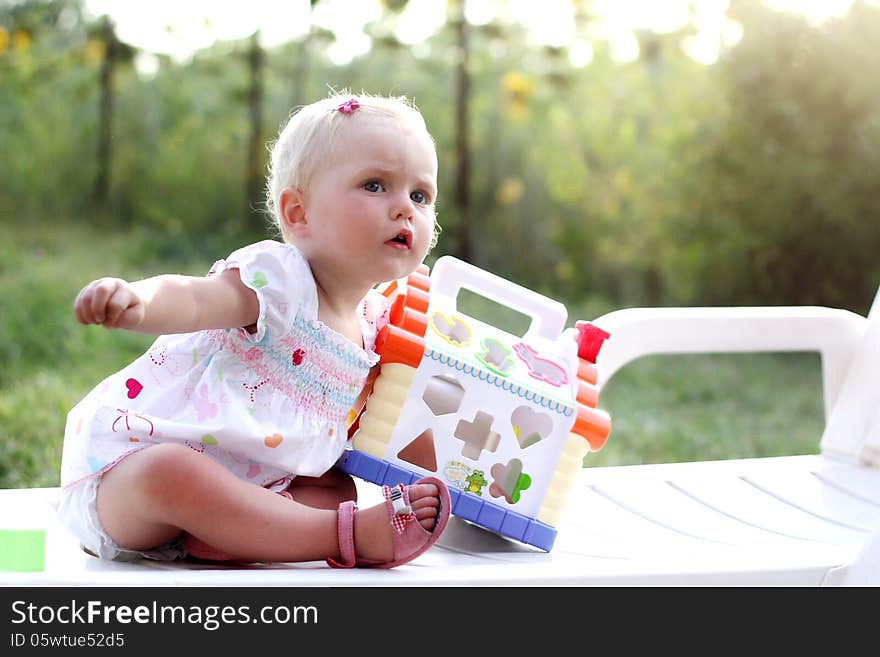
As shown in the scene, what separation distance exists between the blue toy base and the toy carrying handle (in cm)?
23

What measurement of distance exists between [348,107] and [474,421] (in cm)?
34

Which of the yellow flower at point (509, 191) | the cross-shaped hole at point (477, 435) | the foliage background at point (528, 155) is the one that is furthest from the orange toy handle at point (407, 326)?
the yellow flower at point (509, 191)

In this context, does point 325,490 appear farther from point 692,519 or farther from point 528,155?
point 528,155

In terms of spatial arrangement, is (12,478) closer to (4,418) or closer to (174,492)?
(4,418)

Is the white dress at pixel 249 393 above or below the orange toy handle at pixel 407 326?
below

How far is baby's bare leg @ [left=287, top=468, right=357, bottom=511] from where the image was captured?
1.14 metres

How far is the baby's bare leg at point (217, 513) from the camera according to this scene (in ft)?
3.28

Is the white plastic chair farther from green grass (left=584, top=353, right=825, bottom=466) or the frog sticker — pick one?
green grass (left=584, top=353, right=825, bottom=466)

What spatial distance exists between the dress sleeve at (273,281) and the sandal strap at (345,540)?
18 centimetres

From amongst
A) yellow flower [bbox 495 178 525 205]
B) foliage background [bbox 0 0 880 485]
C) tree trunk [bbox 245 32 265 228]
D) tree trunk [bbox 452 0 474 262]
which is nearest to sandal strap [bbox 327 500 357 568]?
foliage background [bbox 0 0 880 485]

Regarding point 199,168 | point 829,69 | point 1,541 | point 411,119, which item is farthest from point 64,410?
point 829,69

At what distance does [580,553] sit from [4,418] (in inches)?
54.8

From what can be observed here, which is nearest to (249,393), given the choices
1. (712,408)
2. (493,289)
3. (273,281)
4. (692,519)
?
(273,281)

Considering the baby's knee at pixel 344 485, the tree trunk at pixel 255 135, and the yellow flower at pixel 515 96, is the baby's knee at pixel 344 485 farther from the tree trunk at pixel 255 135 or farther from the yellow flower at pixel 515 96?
the yellow flower at pixel 515 96
